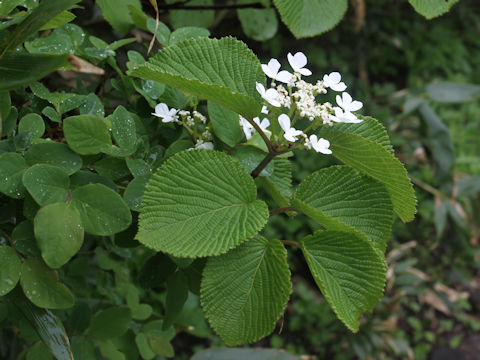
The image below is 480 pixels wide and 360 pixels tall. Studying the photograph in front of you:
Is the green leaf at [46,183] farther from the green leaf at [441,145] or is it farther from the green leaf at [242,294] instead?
the green leaf at [441,145]

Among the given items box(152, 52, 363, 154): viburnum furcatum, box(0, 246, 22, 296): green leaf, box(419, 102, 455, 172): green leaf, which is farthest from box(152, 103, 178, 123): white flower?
box(419, 102, 455, 172): green leaf

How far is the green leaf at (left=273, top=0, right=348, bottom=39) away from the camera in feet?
2.48

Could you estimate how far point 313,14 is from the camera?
0.77 metres

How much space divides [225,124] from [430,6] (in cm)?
41

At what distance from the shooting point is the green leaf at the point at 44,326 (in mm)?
535

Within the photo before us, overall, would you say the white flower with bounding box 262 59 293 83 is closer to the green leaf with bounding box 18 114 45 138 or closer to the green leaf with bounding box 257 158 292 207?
the green leaf with bounding box 257 158 292 207

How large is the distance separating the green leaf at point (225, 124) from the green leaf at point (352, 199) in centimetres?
10

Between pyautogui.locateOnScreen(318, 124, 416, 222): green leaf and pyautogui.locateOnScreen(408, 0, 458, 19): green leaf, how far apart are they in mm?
325

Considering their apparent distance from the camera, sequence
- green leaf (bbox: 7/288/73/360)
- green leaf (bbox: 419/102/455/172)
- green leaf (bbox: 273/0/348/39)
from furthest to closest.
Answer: green leaf (bbox: 419/102/455/172)
green leaf (bbox: 273/0/348/39)
green leaf (bbox: 7/288/73/360)

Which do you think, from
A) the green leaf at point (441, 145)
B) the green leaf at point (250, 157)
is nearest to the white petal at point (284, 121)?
the green leaf at point (250, 157)

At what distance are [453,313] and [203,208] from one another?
2.13 meters

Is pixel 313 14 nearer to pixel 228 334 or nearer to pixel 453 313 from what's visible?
pixel 228 334

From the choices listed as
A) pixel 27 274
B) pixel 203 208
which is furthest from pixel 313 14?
pixel 27 274

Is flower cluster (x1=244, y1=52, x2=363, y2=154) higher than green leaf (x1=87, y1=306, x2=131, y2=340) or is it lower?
higher
